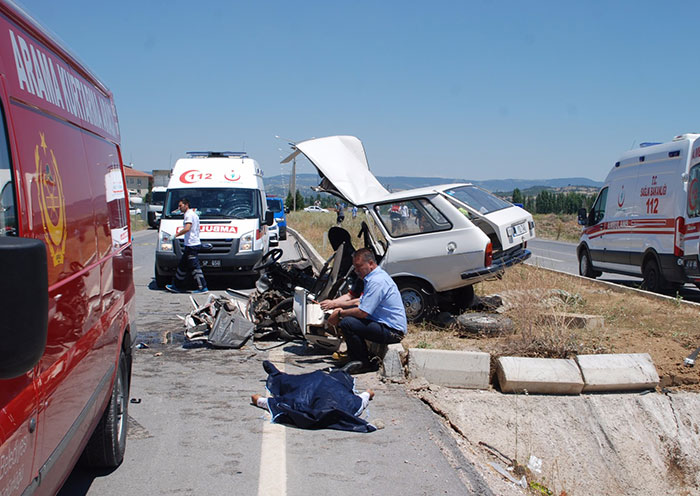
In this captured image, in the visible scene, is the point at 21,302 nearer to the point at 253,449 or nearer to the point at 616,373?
the point at 253,449

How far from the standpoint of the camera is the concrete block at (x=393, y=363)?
7.10m

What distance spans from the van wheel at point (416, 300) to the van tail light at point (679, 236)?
5.61 m

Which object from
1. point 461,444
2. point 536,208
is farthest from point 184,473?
point 536,208

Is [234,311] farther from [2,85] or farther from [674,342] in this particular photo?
[2,85]

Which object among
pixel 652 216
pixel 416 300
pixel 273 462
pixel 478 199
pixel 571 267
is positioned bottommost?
pixel 571 267

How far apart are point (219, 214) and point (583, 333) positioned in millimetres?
9128

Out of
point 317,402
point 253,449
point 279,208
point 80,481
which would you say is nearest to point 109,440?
point 80,481

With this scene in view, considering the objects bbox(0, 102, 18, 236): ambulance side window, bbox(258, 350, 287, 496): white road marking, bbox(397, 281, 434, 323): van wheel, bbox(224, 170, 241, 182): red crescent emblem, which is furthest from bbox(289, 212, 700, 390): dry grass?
bbox(224, 170, 241, 182): red crescent emblem

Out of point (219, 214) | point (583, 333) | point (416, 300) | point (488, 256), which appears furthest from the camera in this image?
point (219, 214)

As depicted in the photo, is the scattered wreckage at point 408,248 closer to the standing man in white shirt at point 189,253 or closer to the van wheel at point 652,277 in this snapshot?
the standing man in white shirt at point 189,253

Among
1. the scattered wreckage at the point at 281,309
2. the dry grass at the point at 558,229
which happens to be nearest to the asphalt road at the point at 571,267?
the scattered wreckage at the point at 281,309

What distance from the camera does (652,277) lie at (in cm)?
1333

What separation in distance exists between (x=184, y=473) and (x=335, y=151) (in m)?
6.28

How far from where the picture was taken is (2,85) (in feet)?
8.12
